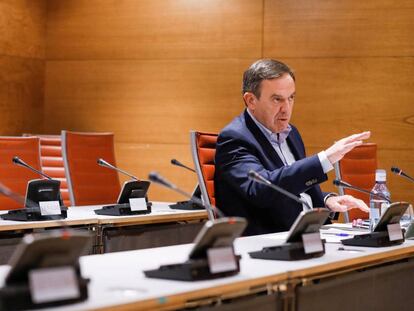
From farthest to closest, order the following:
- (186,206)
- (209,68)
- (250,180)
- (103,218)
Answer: (209,68)
(186,206)
(103,218)
(250,180)

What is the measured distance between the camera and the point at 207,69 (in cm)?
777

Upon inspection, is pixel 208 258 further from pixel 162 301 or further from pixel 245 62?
pixel 245 62

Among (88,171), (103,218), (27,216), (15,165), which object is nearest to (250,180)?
(103,218)

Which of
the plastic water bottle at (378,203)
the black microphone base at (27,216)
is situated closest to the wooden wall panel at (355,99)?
the plastic water bottle at (378,203)

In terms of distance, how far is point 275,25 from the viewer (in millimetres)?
7457

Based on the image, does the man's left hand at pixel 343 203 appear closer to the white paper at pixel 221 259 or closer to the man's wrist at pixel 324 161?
the man's wrist at pixel 324 161

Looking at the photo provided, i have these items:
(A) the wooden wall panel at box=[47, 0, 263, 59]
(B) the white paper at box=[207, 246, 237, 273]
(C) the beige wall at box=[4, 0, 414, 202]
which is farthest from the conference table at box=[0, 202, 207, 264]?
(A) the wooden wall panel at box=[47, 0, 263, 59]

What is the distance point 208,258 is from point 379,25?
16.9 feet

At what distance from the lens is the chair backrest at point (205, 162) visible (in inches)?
161

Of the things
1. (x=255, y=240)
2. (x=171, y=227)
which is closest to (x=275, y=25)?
(x=171, y=227)

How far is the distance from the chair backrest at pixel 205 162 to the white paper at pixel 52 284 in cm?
204

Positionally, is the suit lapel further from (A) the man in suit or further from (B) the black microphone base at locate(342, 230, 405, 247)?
(B) the black microphone base at locate(342, 230, 405, 247)

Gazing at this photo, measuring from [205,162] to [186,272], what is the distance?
197 cm

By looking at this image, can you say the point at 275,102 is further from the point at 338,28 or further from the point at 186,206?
the point at 338,28
